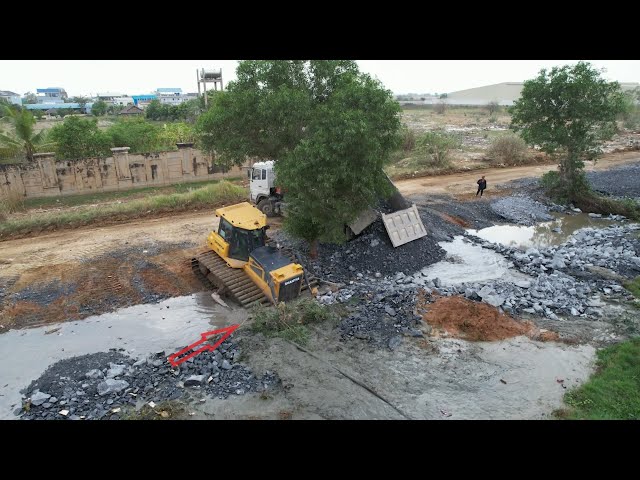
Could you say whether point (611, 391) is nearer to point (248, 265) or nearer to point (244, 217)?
point (248, 265)

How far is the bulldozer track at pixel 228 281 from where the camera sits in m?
11.5

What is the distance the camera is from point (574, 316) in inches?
439

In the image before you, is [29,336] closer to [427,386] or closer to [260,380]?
[260,380]

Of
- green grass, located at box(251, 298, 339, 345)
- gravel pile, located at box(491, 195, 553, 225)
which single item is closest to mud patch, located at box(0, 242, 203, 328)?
green grass, located at box(251, 298, 339, 345)

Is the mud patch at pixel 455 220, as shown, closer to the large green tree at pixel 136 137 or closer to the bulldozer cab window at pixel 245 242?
the bulldozer cab window at pixel 245 242

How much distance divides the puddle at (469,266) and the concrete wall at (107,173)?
14461 millimetres

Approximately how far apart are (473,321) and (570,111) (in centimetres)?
1307

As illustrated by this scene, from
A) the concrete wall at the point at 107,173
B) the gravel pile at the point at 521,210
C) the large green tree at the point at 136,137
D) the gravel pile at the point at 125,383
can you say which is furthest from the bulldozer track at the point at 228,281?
the large green tree at the point at 136,137

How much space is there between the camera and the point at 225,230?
12750mm

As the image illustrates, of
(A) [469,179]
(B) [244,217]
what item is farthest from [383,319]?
(A) [469,179]

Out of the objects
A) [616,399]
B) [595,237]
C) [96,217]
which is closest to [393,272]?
[616,399]

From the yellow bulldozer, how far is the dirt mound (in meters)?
3.38

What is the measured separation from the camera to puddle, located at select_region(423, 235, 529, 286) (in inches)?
535

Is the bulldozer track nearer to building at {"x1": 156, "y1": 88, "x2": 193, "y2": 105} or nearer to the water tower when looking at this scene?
the water tower
